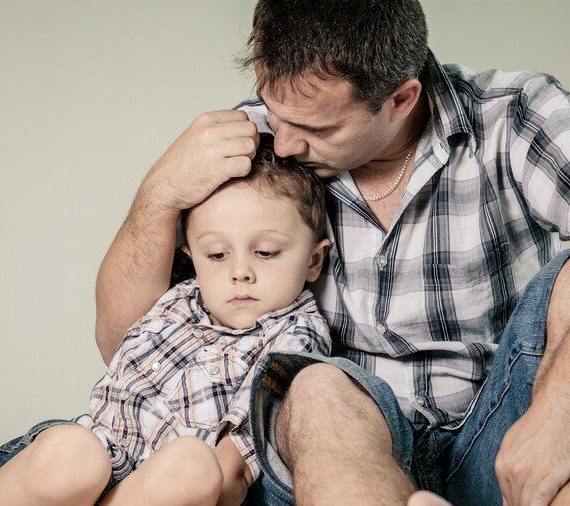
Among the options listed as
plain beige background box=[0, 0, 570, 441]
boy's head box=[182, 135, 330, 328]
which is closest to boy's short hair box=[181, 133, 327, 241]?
boy's head box=[182, 135, 330, 328]

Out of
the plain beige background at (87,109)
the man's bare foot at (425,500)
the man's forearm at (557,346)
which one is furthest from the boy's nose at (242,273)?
the plain beige background at (87,109)

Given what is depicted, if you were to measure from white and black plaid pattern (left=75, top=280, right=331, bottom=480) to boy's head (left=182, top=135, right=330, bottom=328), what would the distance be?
0.04 meters

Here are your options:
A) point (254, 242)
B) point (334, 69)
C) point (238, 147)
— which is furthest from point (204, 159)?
point (334, 69)

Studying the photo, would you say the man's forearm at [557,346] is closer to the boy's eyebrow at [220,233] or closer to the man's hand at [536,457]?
the man's hand at [536,457]

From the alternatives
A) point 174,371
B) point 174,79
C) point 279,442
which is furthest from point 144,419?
point 174,79

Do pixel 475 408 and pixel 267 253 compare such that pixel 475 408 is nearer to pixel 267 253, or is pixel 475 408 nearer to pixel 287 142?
pixel 267 253

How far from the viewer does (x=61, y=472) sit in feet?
4.75

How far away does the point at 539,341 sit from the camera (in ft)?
4.98

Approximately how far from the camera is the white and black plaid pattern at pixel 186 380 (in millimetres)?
1670

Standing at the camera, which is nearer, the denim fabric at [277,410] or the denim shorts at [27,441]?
the denim fabric at [277,410]

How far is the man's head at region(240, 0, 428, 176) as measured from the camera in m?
1.75

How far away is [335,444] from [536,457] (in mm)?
269

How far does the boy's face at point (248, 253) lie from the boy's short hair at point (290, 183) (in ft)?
0.05

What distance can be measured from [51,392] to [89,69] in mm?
964
